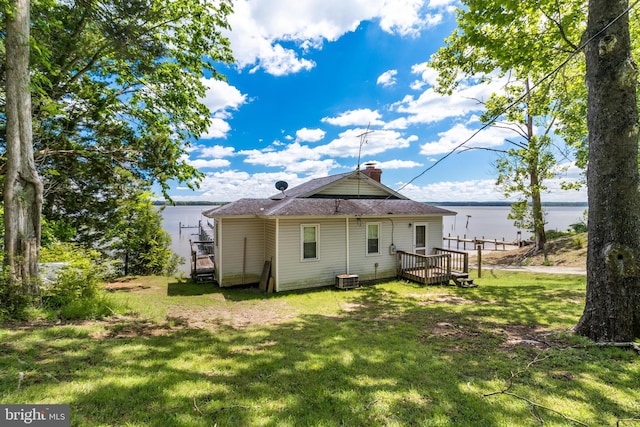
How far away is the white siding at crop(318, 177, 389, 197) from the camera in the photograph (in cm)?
1364

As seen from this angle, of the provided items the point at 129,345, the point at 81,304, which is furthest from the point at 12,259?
the point at 129,345

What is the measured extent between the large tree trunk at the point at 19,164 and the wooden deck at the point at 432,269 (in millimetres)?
11684

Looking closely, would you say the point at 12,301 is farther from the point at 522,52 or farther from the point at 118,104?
the point at 522,52

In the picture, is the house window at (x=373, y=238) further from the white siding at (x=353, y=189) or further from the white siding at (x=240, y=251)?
the white siding at (x=240, y=251)

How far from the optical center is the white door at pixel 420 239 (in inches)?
519

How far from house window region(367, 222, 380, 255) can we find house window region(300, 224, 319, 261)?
2.56 m

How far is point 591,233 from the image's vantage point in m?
4.77

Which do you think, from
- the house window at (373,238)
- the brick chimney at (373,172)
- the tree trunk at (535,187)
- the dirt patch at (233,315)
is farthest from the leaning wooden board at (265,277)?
the tree trunk at (535,187)

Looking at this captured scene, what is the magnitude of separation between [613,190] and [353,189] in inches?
399

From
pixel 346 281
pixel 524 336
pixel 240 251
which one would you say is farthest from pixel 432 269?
pixel 240 251

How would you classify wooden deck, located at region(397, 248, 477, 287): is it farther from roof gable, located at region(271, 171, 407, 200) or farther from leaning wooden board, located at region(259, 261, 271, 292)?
leaning wooden board, located at region(259, 261, 271, 292)

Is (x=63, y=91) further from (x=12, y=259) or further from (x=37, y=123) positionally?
(x=12, y=259)

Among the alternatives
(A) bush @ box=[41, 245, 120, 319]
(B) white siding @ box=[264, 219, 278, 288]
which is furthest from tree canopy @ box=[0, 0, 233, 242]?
(A) bush @ box=[41, 245, 120, 319]

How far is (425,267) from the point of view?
11.3 meters
